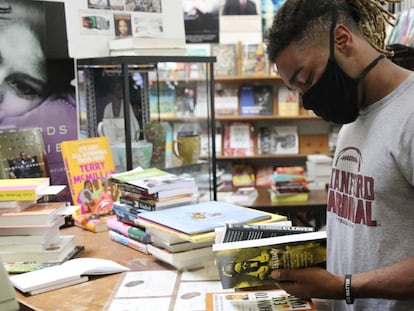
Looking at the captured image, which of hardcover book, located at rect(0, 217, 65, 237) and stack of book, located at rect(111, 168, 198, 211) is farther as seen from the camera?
stack of book, located at rect(111, 168, 198, 211)

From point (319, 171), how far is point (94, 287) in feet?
9.08

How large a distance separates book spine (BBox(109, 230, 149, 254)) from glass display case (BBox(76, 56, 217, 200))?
33 centimetres

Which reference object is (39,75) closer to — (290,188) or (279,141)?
(290,188)

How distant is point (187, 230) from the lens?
1507 millimetres

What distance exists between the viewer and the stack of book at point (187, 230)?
60.0 inches

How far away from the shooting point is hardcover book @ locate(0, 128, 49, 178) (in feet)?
6.40

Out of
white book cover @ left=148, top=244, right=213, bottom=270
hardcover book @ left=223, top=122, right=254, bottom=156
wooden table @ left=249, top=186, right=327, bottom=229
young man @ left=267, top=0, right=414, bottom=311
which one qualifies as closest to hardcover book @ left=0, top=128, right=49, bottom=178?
white book cover @ left=148, top=244, right=213, bottom=270

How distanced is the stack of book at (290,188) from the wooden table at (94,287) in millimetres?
1974

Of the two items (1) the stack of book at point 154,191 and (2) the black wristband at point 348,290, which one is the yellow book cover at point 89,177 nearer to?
(1) the stack of book at point 154,191

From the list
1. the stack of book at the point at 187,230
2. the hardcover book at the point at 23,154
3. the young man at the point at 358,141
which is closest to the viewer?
the young man at the point at 358,141

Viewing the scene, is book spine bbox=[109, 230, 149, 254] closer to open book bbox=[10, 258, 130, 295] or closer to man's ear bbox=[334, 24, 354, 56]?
open book bbox=[10, 258, 130, 295]

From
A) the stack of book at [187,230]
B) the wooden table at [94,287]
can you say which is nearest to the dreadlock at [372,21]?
the stack of book at [187,230]

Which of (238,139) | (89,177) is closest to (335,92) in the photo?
(89,177)

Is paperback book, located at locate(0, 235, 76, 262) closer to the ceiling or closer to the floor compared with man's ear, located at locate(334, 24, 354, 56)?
closer to the floor
